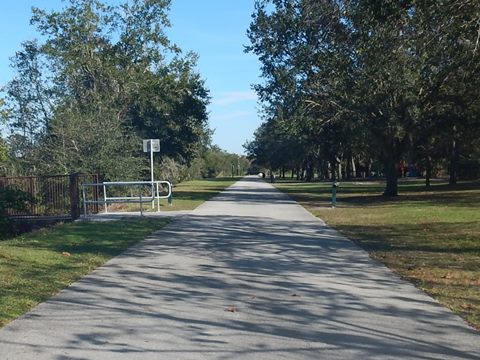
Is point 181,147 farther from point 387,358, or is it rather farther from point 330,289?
point 387,358

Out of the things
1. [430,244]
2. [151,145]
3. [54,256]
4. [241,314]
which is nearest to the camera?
[241,314]

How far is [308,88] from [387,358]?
84.2ft

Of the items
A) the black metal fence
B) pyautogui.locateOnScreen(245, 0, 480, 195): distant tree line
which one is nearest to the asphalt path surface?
pyautogui.locateOnScreen(245, 0, 480, 195): distant tree line

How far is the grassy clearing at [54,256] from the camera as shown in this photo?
26.1 ft

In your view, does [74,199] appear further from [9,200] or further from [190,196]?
[190,196]

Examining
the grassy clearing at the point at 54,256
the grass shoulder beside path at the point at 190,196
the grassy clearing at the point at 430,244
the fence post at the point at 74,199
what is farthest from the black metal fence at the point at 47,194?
the grassy clearing at the point at 430,244

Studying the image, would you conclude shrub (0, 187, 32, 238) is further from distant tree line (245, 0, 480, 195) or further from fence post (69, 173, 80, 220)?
distant tree line (245, 0, 480, 195)

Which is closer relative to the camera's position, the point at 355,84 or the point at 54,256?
the point at 54,256

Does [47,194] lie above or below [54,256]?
above

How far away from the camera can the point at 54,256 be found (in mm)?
11500

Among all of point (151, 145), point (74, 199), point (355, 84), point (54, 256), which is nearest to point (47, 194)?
point (74, 199)

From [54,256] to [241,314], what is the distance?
571 centimetres

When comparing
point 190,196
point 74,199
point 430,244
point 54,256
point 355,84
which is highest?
point 355,84

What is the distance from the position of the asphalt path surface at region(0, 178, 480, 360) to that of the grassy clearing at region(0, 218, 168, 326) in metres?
0.33
